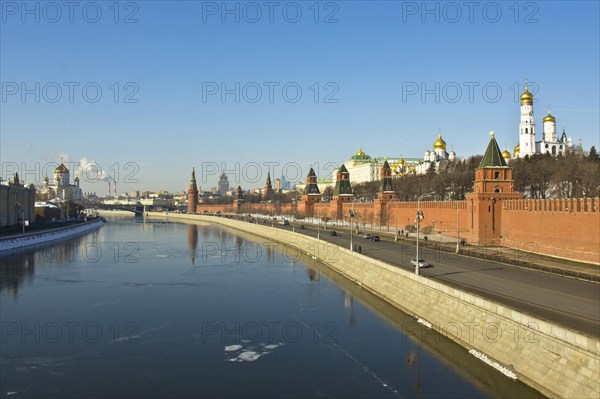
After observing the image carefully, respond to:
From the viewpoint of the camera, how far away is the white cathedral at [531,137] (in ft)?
290

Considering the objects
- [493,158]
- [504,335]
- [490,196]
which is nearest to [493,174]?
[493,158]

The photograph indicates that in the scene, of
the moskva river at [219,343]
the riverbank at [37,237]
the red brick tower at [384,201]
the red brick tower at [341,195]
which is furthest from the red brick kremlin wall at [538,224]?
the riverbank at [37,237]

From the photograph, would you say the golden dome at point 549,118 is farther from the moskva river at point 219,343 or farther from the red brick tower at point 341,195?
the moskva river at point 219,343

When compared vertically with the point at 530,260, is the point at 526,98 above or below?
above

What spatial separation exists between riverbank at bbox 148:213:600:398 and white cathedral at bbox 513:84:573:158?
70.6 metres

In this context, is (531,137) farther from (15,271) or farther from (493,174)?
(15,271)

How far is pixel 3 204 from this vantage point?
57719 millimetres

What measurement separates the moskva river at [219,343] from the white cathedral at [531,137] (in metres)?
67.7

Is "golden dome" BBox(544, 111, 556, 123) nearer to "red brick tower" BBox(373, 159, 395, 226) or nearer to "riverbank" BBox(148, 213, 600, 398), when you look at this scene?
"red brick tower" BBox(373, 159, 395, 226)

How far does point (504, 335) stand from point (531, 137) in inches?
3167

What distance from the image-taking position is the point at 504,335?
16094 mm

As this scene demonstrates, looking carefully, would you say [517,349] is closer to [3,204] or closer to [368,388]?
[368,388]

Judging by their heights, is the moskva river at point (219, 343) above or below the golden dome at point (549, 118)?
below

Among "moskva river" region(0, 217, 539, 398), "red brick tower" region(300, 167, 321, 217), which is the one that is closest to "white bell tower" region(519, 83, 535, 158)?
"red brick tower" region(300, 167, 321, 217)
